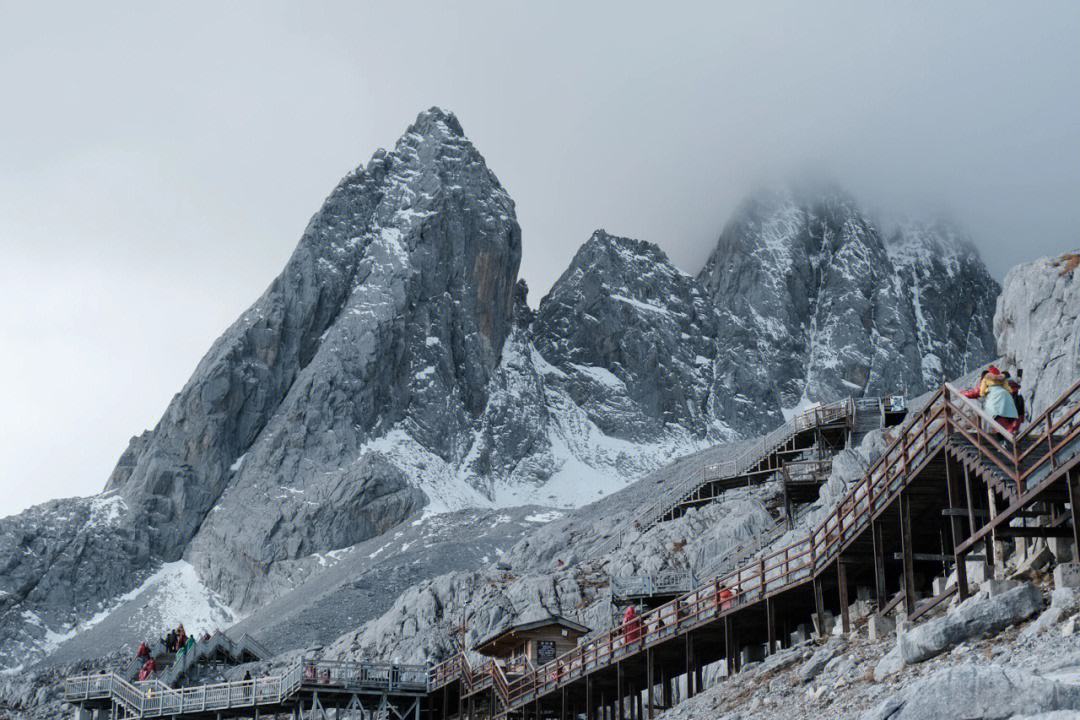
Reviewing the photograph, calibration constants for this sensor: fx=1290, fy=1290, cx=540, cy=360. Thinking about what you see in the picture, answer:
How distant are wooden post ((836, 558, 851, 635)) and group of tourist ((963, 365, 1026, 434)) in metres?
7.13

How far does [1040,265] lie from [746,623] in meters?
35.5

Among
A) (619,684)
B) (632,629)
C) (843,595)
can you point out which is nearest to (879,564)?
(843,595)

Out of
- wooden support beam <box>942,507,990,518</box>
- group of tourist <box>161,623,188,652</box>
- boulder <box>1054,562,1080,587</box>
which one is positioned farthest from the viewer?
group of tourist <box>161,623,188,652</box>

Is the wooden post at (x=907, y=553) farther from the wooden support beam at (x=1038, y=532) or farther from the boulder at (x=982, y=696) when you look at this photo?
the boulder at (x=982, y=696)

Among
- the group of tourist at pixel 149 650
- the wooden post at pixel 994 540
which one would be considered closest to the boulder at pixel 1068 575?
the wooden post at pixel 994 540

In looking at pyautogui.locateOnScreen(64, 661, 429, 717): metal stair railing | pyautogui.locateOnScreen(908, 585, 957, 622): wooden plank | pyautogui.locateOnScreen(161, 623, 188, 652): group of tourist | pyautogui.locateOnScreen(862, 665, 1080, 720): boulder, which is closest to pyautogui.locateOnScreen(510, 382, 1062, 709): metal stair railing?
pyautogui.locateOnScreen(908, 585, 957, 622): wooden plank

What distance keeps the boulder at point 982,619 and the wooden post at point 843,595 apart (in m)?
7.87

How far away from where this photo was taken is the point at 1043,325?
61188 mm

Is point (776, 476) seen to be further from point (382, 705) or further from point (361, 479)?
point (361, 479)

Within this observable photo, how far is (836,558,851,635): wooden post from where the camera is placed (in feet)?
102

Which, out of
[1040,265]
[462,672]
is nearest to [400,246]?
[1040,265]

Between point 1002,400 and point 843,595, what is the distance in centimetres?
787

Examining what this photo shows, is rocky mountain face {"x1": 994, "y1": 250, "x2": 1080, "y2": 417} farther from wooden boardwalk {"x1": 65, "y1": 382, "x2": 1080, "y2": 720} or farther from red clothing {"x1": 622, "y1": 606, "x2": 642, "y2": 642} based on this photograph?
red clothing {"x1": 622, "y1": 606, "x2": 642, "y2": 642}

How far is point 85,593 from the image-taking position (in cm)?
14462
